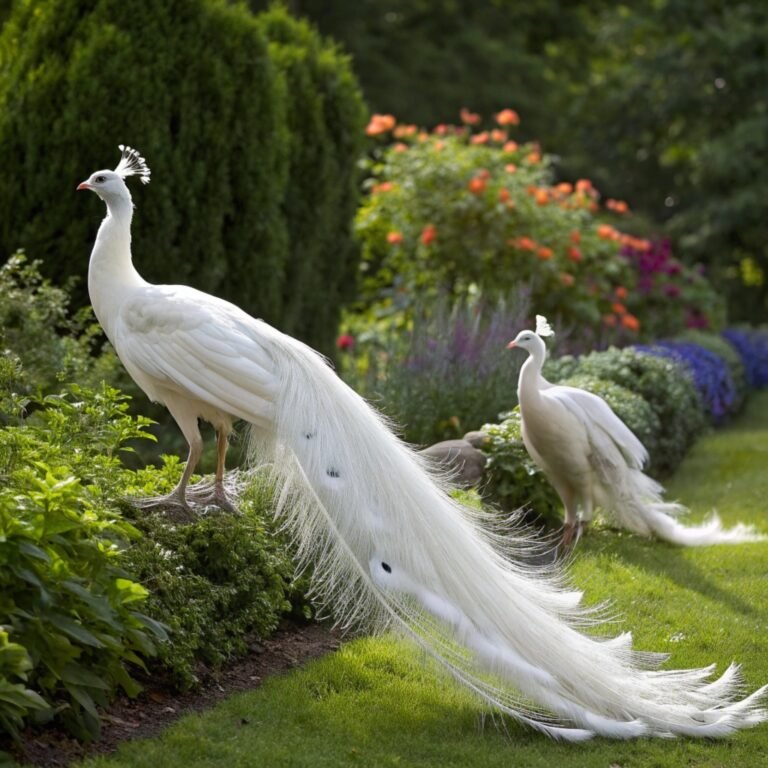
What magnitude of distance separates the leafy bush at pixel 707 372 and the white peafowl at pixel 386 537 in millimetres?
6615

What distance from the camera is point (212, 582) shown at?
5074 millimetres

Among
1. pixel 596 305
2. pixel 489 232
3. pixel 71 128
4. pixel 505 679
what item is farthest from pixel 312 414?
pixel 596 305

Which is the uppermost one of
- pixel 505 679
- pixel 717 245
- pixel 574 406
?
pixel 717 245

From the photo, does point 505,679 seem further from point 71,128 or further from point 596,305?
point 596,305

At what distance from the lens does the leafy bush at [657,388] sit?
31.2 feet

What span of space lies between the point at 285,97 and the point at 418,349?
2.45 meters

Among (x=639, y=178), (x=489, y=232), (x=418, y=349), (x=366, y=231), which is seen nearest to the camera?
(x=418, y=349)

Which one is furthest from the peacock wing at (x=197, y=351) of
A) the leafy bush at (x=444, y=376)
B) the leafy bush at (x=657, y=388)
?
the leafy bush at (x=657, y=388)

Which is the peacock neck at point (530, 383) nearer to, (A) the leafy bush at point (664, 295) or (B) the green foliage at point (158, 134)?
(B) the green foliage at point (158, 134)

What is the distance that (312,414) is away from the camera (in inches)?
196

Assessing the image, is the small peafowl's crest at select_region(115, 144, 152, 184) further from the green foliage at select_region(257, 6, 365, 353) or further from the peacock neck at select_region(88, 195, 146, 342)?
the green foliage at select_region(257, 6, 365, 353)

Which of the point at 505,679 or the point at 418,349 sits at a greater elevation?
the point at 418,349

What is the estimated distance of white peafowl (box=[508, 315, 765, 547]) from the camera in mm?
6871

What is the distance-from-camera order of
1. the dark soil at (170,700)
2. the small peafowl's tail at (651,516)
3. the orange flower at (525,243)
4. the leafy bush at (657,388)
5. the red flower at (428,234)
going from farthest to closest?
the red flower at (428,234) → the orange flower at (525,243) → the leafy bush at (657,388) → the small peafowl's tail at (651,516) → the dark soil at (170,700)
